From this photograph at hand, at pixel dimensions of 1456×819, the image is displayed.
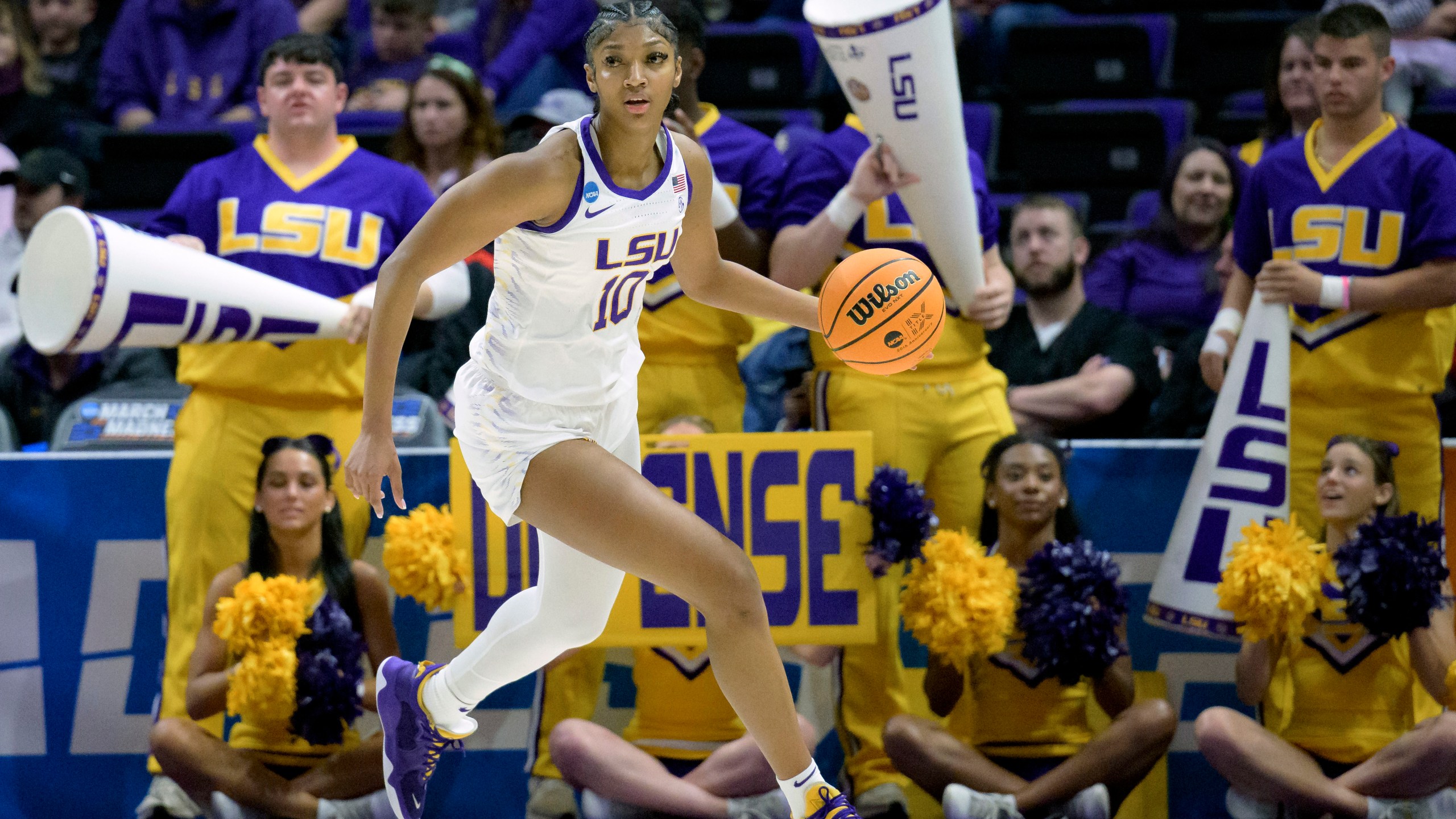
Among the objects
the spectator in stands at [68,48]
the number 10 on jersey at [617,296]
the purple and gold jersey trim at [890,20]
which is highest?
the spectator in stands at [68,48]

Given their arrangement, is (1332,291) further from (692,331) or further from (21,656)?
(21,656)

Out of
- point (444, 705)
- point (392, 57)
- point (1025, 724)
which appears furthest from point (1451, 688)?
point (392, 57)

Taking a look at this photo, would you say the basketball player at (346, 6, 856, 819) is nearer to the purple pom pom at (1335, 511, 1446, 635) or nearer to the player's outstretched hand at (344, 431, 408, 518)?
the player's outstretched hand at (344, 431, 408, 518)

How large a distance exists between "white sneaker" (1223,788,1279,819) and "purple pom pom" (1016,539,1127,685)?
483 mm

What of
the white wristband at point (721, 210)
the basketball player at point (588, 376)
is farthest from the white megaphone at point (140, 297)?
the basketball player at point (588, 376)

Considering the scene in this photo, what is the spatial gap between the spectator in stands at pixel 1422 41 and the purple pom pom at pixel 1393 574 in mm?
2915

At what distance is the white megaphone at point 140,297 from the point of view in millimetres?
4234

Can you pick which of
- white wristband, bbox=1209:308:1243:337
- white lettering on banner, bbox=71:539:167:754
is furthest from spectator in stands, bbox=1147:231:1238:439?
white lettering on banner, bbox=71:539:167:754

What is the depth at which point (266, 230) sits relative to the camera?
4.58m

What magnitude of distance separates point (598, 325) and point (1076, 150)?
13.8 feet

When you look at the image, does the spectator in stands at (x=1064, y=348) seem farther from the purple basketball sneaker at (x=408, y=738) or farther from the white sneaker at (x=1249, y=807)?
the purple basketball sneaker at (x=408, y=738)

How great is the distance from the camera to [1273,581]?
413cm

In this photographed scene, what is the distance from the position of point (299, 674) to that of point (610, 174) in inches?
73.5

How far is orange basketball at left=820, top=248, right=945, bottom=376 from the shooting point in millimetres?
3273
